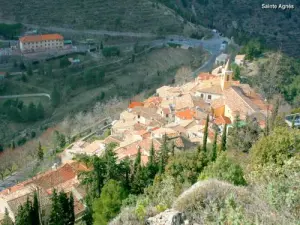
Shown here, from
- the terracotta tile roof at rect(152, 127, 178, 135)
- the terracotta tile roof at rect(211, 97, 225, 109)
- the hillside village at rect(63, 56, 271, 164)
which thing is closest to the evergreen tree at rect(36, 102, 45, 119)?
the hillside village at rect(63, 56, 271, 164)

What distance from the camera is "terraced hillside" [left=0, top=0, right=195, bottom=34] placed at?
66375 mm

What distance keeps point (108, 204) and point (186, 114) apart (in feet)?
49.0

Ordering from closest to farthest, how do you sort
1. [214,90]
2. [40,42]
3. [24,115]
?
[214,90] → [24,115] → [40,42]

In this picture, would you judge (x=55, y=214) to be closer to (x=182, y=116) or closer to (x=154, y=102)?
(x=182, y=116)

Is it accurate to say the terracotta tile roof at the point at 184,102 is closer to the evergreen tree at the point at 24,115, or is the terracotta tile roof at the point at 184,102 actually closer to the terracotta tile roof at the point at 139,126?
the terracotta tile roof at the point at 139,126

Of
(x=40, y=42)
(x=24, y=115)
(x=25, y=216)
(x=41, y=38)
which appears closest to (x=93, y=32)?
(x=41, y=38)

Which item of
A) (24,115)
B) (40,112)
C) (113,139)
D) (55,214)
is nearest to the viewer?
(55,214)

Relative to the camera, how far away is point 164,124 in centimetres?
2931

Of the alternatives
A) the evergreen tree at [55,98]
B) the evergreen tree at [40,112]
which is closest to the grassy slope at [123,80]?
the evergreen tree at [55,98]

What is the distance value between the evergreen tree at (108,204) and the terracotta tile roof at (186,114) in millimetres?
13688


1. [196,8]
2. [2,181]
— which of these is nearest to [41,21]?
[196,8]

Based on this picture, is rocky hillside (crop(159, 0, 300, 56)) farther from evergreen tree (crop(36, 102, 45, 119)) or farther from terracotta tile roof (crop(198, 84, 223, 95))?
terracotta tile roof (crop(198, 84, 223, 95))

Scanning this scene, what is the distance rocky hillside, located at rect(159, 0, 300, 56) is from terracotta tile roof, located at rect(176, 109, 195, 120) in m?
42.4

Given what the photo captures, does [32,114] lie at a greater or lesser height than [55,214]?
lesser
